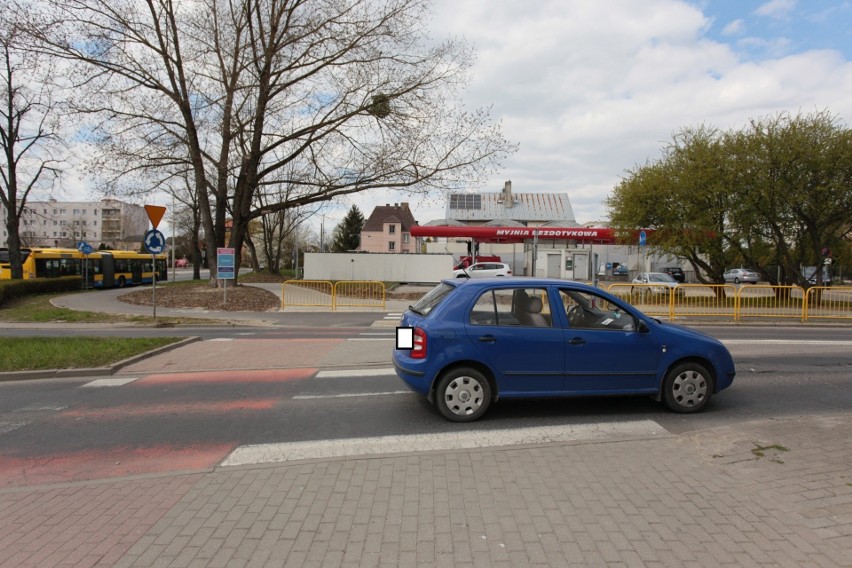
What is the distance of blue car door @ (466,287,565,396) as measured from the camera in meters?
5.53

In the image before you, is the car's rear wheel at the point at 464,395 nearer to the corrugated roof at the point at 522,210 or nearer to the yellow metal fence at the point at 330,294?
the yellow metal fence at the point at 330,294

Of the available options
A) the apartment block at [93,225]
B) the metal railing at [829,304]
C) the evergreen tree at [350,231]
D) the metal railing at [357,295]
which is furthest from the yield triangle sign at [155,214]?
the apartment block at [93,225]

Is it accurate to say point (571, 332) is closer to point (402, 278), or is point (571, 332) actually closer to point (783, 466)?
point (783, 466)

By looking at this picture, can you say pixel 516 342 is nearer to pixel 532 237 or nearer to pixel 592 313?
pixel 592 313

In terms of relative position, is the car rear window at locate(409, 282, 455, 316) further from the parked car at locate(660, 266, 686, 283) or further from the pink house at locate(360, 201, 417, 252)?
the pink house at locate(360, 201, 417, 252)

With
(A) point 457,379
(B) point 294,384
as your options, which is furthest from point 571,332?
(B) point 294,384

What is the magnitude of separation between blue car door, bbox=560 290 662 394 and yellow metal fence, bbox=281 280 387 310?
46.8 feet

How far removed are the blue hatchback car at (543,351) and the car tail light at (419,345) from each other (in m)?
0.01

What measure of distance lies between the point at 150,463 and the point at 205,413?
5.06 ft

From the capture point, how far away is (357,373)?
8.40m

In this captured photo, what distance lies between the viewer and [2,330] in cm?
1439

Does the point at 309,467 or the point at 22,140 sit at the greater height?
the point at 22,140

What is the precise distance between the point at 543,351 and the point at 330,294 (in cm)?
1531

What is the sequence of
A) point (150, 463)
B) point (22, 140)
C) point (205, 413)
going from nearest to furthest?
point (150, 463) < point (205, 413) < point (22, 140)
